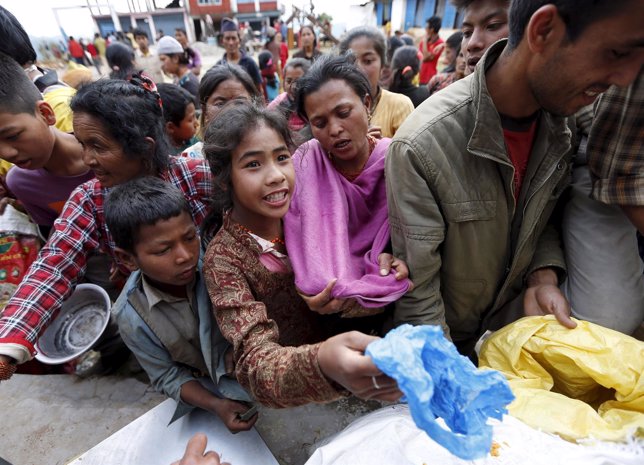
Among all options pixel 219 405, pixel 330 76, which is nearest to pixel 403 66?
pixel 330 76

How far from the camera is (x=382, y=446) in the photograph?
101 cm

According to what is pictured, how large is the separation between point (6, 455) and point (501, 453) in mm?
2661

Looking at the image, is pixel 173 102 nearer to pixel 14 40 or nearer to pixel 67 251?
pixel 14 40

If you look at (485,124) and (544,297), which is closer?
(485,124)

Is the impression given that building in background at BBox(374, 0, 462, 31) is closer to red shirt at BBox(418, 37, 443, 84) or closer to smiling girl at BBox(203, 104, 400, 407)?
red shirt at BBox(418, 37, 443, 84)

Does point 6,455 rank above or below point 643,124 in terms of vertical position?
below

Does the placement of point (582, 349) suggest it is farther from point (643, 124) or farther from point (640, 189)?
point (643, 124)

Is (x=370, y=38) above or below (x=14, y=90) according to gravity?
above

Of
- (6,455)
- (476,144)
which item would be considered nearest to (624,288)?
(476,144)

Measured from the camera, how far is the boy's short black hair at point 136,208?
4.54ft

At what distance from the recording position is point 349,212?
1.50 metres

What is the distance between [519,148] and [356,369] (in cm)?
112

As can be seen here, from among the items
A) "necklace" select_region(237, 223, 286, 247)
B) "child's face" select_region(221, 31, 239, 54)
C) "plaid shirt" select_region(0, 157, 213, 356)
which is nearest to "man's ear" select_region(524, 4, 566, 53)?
"necklace" select_region(237, 223, 286, 247)

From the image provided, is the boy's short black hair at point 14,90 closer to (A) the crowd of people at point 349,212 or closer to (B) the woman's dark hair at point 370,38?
(A) the crowd of people at point 349,212
